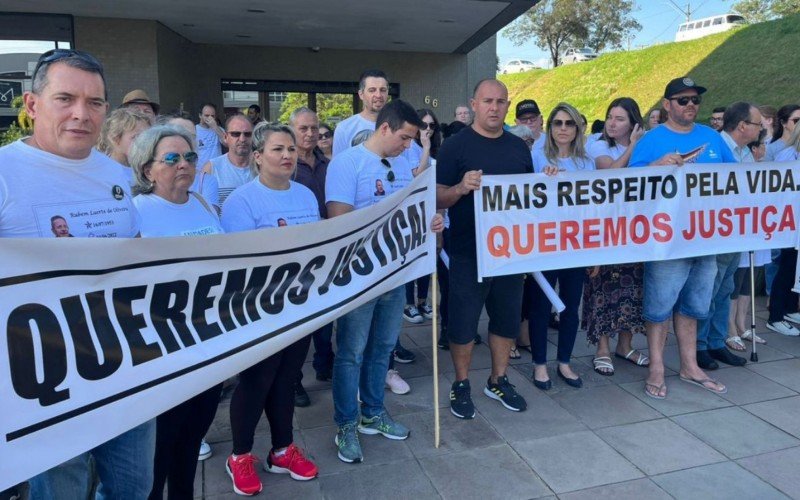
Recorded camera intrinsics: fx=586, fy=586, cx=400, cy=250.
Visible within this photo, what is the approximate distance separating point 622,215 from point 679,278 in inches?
24.3

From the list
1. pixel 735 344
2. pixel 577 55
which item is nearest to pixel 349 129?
pixel 735 344

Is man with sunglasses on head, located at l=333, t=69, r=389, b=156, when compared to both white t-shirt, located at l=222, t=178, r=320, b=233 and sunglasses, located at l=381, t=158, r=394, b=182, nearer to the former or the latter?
sunglasses, located at l=381, t=158, r=394, b=182

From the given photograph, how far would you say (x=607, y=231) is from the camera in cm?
420

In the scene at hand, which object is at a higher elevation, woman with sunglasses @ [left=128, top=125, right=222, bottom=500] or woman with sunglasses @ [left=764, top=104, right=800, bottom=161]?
woman with sunglasses @ [left=764, top=104, right=800, bottom=161]

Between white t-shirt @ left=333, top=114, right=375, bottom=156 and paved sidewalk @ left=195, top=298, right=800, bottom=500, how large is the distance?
6.01ft

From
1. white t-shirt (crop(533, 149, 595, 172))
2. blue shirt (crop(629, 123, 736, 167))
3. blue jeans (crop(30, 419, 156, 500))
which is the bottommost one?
blue jeans (crop(30, 419, 156, 500))

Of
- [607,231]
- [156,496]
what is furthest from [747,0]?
[156,496]

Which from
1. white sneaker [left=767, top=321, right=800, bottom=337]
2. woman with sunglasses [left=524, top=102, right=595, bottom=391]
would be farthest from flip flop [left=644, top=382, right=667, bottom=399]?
white sneaker [left=767, top=321, right=800, bottom=337]

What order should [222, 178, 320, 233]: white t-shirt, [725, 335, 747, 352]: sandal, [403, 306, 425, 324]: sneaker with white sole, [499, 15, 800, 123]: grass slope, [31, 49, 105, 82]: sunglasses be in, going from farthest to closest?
[499, 15, 800, 123]: grass slope
[403, 306, 425, 324]: sneaker with white sole
[725, 335, 747, 352]: sandal
[222, 178, 320, 233]: white t-shirt
[31, 49, 105, 82]: sunglasses

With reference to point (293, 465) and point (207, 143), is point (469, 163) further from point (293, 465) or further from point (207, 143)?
point (207, 143)

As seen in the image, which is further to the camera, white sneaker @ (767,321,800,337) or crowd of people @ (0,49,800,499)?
white sneaker @ (767,321,800,337)

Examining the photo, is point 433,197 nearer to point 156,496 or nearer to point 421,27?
point 156,496

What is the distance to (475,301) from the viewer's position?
3900 mm

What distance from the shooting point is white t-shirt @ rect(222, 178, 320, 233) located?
9.52ft
